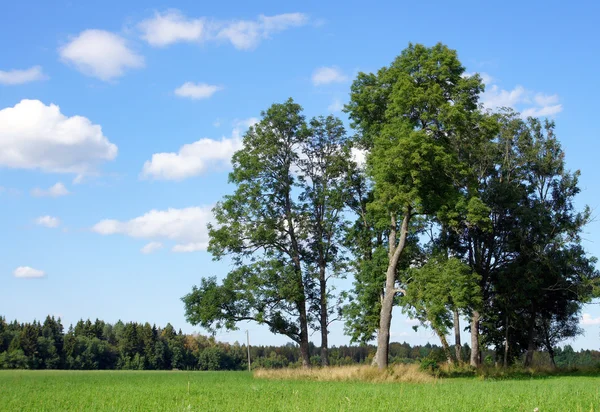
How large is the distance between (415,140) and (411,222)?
27.8ft

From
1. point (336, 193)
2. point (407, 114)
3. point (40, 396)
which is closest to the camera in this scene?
point (40, 396)

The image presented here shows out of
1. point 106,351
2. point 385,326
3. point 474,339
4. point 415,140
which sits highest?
point 415,140

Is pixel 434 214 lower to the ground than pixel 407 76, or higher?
lower

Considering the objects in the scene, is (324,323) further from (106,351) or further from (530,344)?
(106,351)

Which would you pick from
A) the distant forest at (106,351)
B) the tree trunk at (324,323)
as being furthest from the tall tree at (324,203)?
the distant forest at (106,351)

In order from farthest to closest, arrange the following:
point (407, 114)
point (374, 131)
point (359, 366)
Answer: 1. point (374, 131)
2. point (407, 114)
3. point (359, 366)

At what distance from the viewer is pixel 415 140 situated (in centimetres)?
2892

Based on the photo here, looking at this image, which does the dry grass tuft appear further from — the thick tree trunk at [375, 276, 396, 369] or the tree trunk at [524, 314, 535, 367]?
the tree trunk at [524, 314, 535, 367]

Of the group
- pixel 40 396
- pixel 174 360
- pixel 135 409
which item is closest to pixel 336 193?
pixel 40 396

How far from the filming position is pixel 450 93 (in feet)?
105

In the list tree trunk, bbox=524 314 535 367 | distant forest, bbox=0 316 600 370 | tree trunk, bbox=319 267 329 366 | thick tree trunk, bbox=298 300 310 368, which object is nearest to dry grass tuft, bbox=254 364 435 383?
thick tree trunk, bbox=298 300 310 368

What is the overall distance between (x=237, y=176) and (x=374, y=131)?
31.1 ft

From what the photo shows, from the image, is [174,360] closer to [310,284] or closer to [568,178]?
[310,284]

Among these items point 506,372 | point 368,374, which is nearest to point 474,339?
point 506,372
